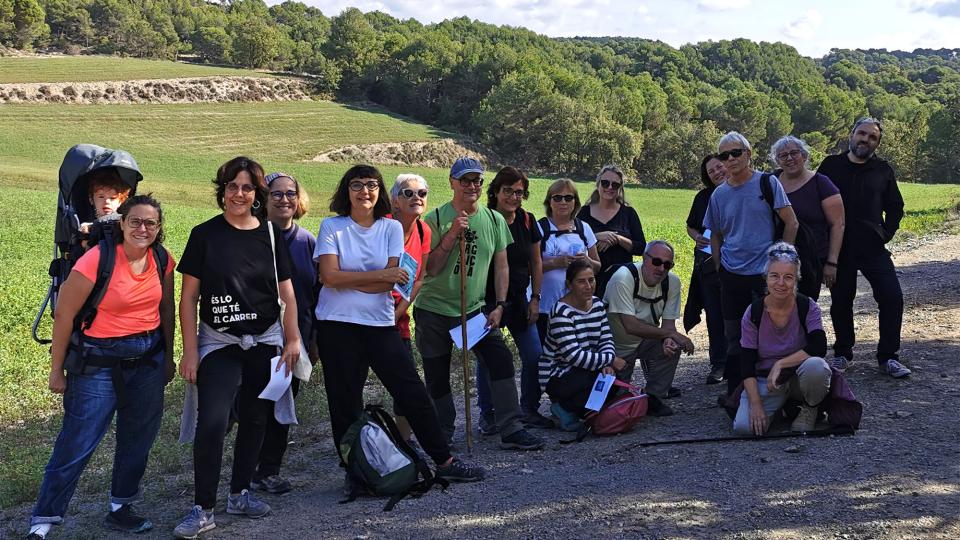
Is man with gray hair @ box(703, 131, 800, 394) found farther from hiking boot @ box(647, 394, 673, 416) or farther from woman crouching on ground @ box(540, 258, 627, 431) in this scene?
woman crouching on ground @ box(540, 258, 627, 431)

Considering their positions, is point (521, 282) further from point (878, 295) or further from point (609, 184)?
point (878, 295)

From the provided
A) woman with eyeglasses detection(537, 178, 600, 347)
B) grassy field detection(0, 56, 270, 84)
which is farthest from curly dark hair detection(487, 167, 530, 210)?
grassy field detection(0, 56, 270, 84)

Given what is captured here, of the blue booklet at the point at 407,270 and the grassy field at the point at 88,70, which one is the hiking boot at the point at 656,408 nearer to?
the blue booklet at the point at 407,270

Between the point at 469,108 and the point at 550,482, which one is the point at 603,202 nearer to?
the point at 550,482

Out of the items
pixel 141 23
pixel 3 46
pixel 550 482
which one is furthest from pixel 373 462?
pixel 141 23

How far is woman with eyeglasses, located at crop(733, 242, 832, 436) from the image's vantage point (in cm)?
582

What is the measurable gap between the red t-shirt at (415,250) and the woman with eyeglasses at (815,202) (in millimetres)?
3033

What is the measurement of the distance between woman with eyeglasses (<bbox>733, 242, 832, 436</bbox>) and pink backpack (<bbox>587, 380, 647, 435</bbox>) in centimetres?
71

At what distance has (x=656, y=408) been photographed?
6.85 meters

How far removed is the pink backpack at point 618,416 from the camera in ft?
20.7

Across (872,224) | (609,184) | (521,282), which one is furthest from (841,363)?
(521,282)

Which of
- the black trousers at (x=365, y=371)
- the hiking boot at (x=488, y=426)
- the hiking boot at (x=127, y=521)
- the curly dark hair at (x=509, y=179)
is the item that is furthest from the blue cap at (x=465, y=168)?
the hiking boot at (x=127, y=521)

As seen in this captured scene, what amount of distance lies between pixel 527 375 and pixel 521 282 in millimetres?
748

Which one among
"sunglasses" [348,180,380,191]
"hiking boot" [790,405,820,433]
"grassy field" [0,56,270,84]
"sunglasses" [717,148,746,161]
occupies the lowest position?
"hiking boot" [790,405,820,433]
